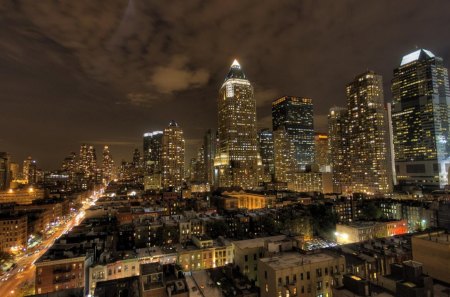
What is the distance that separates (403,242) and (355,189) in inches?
5238

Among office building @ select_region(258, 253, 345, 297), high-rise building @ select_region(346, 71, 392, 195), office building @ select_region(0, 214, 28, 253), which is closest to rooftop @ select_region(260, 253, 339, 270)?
office building @ select_region(258, 253, 345, 297)

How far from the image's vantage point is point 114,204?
393 feet

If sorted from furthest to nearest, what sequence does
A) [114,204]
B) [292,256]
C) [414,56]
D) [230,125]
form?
[230,125] → [414,56] → [114,204] → [292,256]

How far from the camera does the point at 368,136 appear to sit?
6693 inches

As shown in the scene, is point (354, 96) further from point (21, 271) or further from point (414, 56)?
point (21, 271)

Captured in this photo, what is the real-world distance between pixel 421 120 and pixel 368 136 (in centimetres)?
3186

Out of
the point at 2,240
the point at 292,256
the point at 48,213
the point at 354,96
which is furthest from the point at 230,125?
the point at 292,256

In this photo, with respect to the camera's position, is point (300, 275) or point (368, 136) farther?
point (368, 136)

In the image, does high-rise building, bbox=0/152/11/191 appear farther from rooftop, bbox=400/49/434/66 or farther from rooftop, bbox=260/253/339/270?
rooftop, bbox=400/49/434/66

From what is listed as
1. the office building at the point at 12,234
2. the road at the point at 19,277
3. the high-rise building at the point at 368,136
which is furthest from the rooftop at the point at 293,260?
the high-rise building at the point at 368,136

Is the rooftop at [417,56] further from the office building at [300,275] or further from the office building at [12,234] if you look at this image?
the office building at [12,234]

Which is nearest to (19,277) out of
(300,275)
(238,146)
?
(300,275)

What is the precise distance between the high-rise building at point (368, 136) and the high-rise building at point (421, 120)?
47.6 ft

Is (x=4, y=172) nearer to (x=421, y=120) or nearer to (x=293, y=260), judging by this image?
(x=293, y=260)
